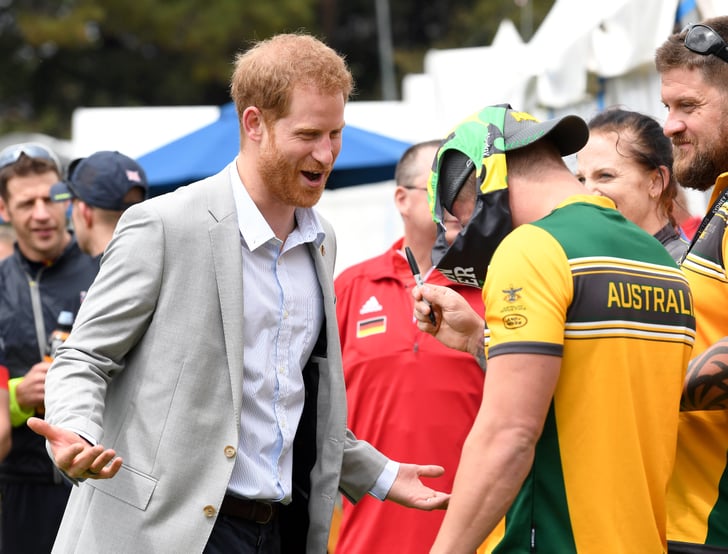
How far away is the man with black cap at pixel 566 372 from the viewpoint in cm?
284

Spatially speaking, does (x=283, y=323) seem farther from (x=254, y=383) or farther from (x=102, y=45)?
(x=102, y=45)

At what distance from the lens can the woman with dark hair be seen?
4316 mm

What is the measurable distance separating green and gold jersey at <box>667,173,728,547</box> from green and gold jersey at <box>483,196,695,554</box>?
0.32 meters

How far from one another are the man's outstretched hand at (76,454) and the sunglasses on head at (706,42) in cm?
203

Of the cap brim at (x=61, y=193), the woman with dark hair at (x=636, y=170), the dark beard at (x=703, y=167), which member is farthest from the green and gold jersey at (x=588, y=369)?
the cap brim at (x=61, y=193)

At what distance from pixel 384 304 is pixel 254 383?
1.84 metres

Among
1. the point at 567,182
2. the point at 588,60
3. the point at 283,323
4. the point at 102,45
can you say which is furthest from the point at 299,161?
the point at 102,45

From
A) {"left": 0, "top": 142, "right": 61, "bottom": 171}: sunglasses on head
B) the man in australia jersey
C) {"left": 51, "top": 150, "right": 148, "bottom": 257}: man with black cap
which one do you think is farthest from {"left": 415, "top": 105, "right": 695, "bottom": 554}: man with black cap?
{"left": 0, "top": 142, "right": 61, "bottom": 171}: sunglasses on head

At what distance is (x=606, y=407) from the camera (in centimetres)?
290

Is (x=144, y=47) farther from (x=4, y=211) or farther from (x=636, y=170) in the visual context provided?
(x=636, y=170)

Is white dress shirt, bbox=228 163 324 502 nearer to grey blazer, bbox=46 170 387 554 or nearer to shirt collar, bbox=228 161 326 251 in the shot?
shirt collar, bbox=228 161 326 251

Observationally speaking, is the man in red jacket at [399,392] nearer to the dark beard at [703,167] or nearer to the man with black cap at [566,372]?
the dark beard at [703,167]

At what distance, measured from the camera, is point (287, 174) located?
11.2 ft

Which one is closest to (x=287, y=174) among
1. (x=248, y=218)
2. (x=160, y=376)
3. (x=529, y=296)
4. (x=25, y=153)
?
(x=248, y=218)
